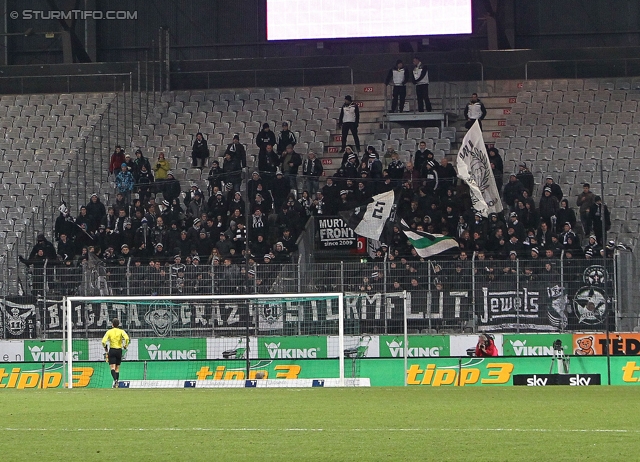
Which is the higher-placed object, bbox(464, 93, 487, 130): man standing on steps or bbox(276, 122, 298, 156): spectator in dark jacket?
bbox(464, 93, 487, 130): man standing on steps

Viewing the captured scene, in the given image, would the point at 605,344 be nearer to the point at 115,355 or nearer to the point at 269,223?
the point at 269,223

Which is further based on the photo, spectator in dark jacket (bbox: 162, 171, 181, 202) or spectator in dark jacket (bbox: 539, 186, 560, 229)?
spectator in dark jacket (bbox: 162, 171, 181, 202)

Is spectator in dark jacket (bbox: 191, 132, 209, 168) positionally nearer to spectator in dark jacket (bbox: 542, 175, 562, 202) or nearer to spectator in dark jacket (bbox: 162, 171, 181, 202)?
spectator in dark jacket (bbox: 162, 171, 181, 202)

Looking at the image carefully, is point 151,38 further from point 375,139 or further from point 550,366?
point 550,366

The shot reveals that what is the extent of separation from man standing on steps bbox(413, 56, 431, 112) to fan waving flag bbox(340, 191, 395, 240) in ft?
29.5

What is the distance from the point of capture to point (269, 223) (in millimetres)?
25312

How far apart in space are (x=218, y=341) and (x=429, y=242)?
187 inches

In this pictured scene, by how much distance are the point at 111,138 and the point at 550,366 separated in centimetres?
1785

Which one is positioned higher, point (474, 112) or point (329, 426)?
point (474, 112)

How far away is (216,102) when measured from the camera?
124ft

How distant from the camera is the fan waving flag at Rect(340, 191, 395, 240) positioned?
25.0m

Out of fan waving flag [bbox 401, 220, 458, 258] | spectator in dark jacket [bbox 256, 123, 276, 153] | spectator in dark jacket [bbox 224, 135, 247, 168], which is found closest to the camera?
fan waving flag [bbox 401, 220, 458, 258]
